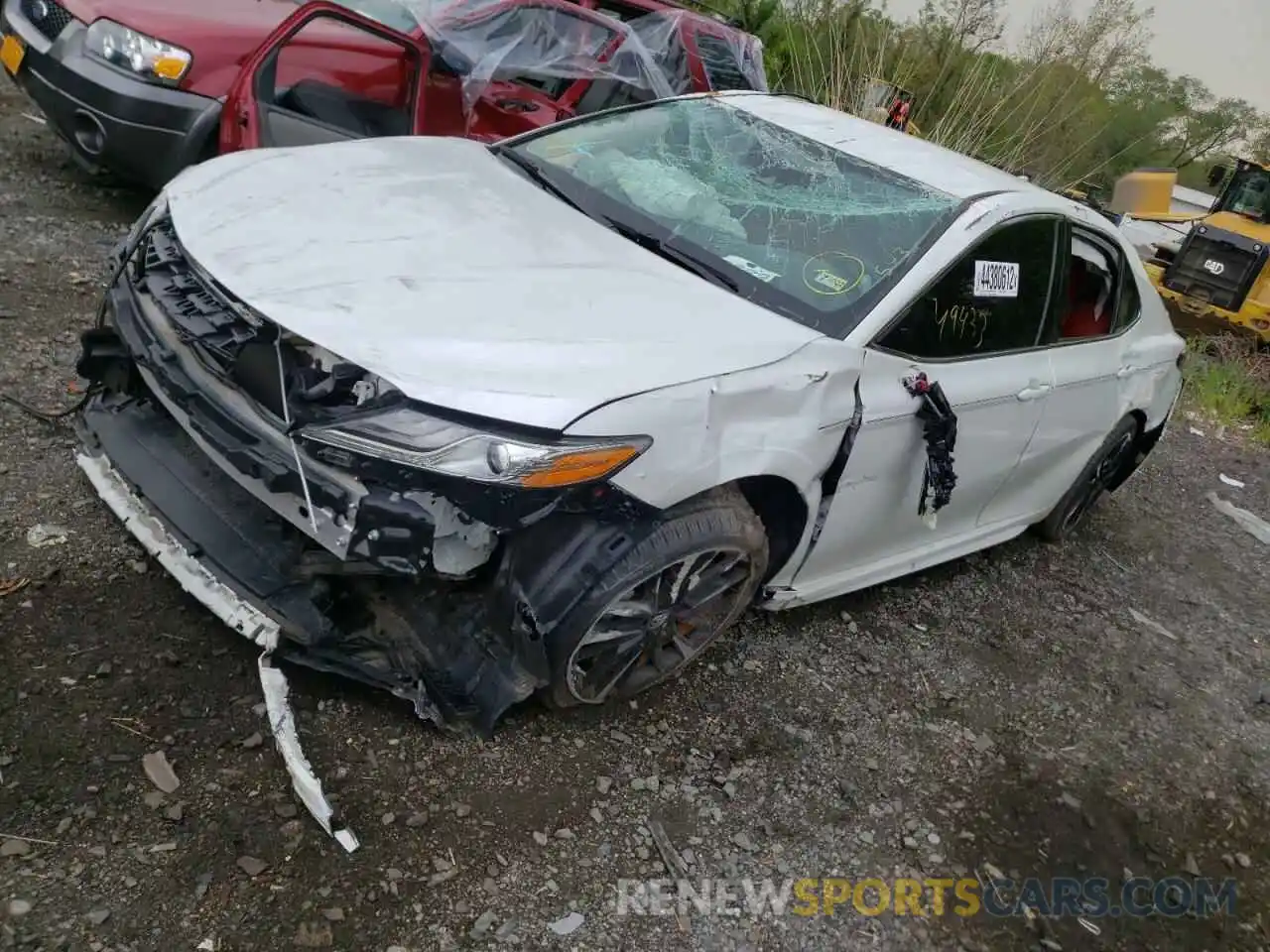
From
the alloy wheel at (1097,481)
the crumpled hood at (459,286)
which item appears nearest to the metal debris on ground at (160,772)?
the crumpled hood at (459,286)

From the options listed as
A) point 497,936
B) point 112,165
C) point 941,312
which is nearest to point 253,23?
point 112,165

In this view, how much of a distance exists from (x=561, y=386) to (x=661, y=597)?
70 centimetres

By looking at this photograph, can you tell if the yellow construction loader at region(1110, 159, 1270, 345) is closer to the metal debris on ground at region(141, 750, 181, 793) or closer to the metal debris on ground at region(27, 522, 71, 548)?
the metal debris on ground at region(27, 522, 71, 548)

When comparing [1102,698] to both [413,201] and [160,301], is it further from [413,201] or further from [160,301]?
[160,301]

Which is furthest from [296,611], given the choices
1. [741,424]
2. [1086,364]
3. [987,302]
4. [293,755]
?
[1086,364]

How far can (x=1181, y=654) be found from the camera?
4312 millimetres

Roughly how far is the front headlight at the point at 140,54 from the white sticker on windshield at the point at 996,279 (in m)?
3.88

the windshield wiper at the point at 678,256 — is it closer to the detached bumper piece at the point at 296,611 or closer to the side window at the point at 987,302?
the side window at the point at 987,302

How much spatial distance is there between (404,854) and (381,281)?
53.9 inches

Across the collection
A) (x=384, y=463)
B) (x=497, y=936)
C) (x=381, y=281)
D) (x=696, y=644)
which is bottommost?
(x=497, y=936)

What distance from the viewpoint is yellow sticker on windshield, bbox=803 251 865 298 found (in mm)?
3027

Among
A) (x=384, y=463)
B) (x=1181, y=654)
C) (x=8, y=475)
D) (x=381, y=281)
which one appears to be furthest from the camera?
(x=1181, y=654)

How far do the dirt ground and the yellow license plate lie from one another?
5.40 ft

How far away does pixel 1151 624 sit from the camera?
14.7 ft
